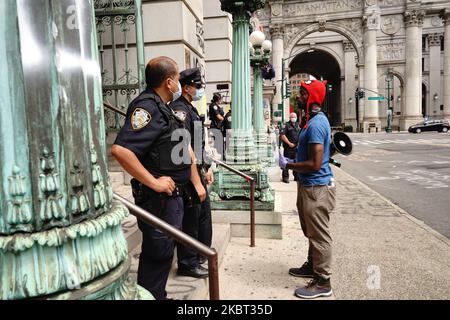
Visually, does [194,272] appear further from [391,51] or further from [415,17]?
[391,51]

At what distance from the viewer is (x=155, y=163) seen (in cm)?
270

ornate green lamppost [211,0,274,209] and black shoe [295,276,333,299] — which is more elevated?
ornate green lamppost [211,0,274,209]

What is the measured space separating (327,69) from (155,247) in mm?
64738

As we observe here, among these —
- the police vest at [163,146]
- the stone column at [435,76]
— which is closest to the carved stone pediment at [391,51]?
the stone column at [435,76]

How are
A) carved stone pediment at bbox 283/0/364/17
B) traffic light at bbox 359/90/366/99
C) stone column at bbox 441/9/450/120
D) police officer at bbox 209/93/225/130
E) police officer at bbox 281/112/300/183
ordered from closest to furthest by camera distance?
police officer at bbox 209/93/225/130 < police officer at bbox 281/112/300/183 < carved stone pediment at bbox 283/0/364/17 < stone column at bbox 441/9/450/120 < traffic light at bbox 359/90/366/99

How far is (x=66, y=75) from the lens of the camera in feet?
4.62

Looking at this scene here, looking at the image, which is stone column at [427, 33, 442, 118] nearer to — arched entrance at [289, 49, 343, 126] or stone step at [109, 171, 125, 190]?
arched entrance at [289, 49, 343, 126]

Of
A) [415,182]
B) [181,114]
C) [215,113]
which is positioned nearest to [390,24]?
[415,182]

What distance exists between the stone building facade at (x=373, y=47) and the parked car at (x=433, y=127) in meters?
4.77

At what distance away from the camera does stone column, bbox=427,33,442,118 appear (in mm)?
52906

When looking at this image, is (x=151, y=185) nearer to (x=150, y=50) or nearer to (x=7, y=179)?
(x=7, y=179)

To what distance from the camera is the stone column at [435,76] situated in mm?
52906

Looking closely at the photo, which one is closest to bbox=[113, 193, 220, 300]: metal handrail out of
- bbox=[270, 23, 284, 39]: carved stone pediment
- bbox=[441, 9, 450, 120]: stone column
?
bbox=[270, 23, 284, 39]: carved stone pediment

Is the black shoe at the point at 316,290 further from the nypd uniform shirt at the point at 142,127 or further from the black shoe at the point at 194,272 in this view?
the nypd uniform shirt at the point at 142,127
